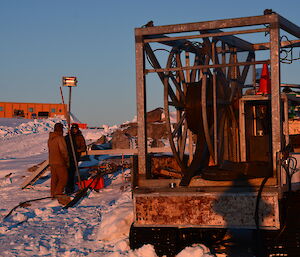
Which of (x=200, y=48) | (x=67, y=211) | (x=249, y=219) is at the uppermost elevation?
(x=200, y=48)

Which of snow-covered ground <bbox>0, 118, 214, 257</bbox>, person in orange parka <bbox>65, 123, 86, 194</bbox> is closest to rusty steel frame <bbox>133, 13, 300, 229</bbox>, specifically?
snow-covered ground <bbox>0, 118, 214, 257</bbox>

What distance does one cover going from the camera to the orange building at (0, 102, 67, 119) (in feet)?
164

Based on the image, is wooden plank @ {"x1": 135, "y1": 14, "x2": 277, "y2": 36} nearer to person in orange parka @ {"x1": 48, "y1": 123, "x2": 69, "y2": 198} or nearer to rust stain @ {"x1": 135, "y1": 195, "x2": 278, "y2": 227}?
rust stain @ {"x1": 135, "y1": 195, "x2": 278, "y2": 227}

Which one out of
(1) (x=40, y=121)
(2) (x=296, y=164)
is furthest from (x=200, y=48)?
(1) (x=40, y=121)

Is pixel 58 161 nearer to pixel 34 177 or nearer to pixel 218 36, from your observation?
pixel 34 177

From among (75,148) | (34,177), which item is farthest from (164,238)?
(34,177)

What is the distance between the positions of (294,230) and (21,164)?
46.1 ft

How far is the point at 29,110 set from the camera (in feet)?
167

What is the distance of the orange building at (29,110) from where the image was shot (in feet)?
164

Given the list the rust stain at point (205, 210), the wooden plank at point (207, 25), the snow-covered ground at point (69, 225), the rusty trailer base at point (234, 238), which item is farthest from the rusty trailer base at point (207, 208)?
the wooden plank at point (207, 25)

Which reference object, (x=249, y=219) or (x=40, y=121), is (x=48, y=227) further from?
(x=40, y=121)

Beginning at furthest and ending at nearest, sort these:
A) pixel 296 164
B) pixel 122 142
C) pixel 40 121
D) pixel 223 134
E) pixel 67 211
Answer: pixel 40 121
pixel 122 142
pixel 67 211
pixel 223 134
pixel 296 164

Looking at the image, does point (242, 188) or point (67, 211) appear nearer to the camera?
point (242, 188)

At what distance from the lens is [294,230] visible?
552cm
